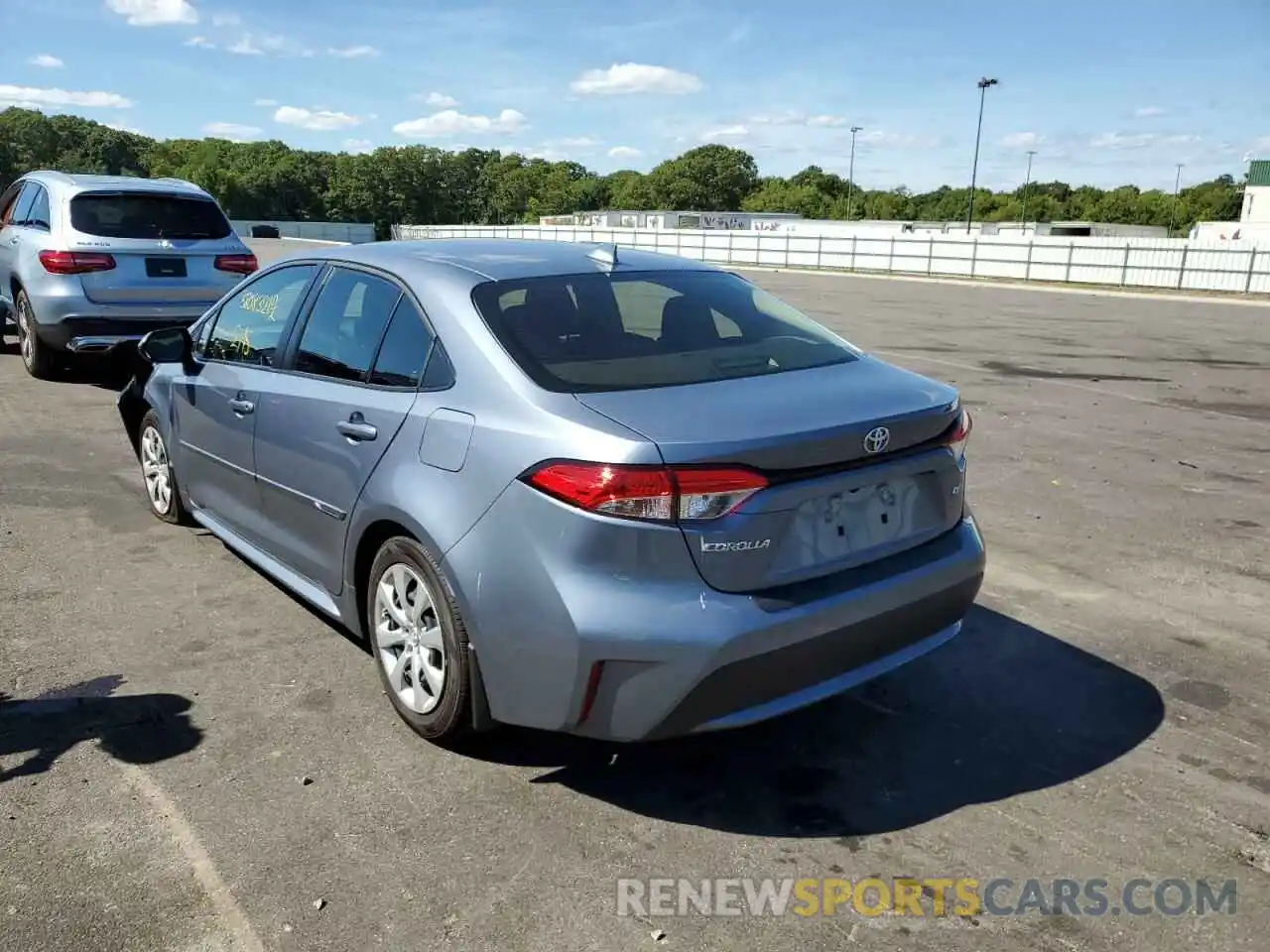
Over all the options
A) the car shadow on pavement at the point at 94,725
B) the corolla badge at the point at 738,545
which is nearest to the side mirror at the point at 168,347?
the car shadow on pavement at the point at 94,725

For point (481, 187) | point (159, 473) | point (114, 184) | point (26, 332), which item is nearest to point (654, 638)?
point (159, 473)

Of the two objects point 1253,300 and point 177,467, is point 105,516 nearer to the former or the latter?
point 177,467

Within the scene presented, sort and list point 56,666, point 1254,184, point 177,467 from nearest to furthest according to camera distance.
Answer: point 56,666 → point 177,467 → point 1254,184

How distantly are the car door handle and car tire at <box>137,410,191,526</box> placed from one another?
2.25m

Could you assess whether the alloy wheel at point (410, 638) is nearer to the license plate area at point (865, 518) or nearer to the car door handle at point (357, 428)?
the car door handle at point (357, 428)

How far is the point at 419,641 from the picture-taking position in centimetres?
335

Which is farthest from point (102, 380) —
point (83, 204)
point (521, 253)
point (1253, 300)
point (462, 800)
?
point (1253, 300)

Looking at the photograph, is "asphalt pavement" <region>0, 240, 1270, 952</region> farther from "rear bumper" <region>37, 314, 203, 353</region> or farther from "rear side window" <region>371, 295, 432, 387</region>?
"rear bumper" <region>37, 314, 203, 353</region>

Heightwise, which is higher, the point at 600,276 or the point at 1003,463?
the point at 600,276

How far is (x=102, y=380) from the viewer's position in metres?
10.3

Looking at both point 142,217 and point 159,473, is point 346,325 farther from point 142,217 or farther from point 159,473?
point 142,217

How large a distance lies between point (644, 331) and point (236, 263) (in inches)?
285

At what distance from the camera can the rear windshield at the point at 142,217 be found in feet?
30.1

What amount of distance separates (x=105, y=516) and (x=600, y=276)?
3724 mm
